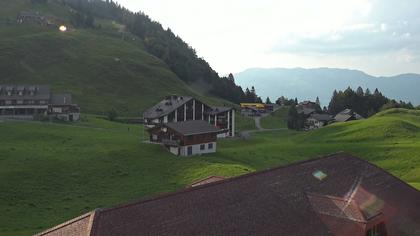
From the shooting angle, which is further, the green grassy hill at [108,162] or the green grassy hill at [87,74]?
the green grassy hill at [87,74]

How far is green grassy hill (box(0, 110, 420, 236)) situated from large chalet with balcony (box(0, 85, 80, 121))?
11.7 metres

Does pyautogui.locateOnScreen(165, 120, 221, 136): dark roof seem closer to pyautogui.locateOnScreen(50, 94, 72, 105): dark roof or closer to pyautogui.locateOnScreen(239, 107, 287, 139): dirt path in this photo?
pyautogui.locateOnScreen(239, 107, 287, 139): dirt path

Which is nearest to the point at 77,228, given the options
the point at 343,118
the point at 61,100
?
the point at 61,100

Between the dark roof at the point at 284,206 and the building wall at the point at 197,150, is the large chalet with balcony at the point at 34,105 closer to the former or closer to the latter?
the building wall at the point at 197,150

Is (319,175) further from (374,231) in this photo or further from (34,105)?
(34,105)

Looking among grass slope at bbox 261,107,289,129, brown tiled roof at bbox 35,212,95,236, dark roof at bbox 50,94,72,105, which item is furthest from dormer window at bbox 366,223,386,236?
grass slope at bbox 261,107,289,129

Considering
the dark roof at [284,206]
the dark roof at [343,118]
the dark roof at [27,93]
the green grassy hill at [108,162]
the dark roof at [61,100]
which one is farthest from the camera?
the dark roof at [343,118]

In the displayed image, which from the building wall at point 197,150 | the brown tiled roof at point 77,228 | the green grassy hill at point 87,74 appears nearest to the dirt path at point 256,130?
the green grassy hill at point 87,74

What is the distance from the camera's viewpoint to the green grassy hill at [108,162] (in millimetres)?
54594

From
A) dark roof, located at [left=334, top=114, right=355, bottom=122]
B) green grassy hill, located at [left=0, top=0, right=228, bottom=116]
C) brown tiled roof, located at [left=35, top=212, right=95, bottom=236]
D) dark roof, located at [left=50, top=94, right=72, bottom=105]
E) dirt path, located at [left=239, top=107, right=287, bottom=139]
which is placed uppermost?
green grassy hill, located at [left=0, top=0, right=228, bottom=116]

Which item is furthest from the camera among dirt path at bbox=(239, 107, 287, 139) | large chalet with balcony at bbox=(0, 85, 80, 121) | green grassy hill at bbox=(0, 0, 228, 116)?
green grassy hill at bbox=(0, 0, 228, 116)

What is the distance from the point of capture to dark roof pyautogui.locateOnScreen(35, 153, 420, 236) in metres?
21.4

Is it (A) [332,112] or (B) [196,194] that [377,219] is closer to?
(B) [196,194]

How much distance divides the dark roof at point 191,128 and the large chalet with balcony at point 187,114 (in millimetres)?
18267
